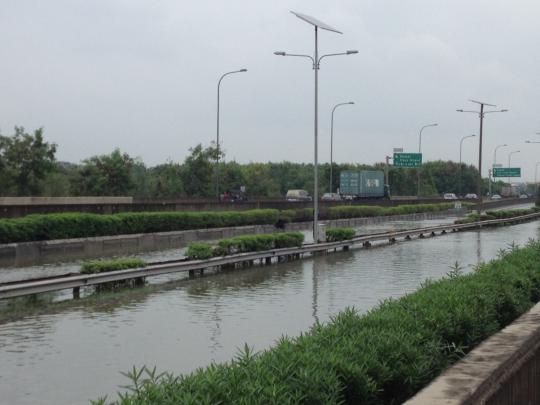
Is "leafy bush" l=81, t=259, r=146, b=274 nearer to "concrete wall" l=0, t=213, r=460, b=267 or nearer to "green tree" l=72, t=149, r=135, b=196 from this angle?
"concrete wall" l=0, t=213, r=460, b=267

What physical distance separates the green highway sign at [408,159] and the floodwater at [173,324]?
6931cm

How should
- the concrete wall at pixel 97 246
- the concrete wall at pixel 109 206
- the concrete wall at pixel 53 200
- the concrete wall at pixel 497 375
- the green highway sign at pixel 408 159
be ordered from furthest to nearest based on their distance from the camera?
the green highway sign at pixel 408 159 < the concrete wall at pixel 53 200 < the concrete wall at pixel 109 206 < the concrete wall at pixel 97 246 < the concrete wall at pixel 497 375

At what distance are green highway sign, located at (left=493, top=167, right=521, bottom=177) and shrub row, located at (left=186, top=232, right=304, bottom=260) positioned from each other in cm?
10635

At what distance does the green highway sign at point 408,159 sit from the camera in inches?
3713

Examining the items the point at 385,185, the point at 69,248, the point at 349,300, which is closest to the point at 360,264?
the point at 349,300

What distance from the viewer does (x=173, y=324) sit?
14.3 metres

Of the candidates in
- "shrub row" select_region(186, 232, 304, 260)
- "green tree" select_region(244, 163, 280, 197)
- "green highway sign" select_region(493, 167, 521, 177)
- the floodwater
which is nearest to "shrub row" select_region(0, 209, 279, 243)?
"shrub row" select_region(186, 232, 304, 260)

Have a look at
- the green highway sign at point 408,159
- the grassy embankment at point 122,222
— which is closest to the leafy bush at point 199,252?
the grassy embankment at point 122,222

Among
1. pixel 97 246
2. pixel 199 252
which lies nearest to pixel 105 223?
pixel 97 246

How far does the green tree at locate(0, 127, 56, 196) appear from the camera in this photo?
192 feet

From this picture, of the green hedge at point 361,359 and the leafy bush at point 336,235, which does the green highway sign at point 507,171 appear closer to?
the leafy bush at point 336,235

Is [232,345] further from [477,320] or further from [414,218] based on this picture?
[414,218]

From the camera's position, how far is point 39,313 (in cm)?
1556

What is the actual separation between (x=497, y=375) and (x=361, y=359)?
112 centimetres
